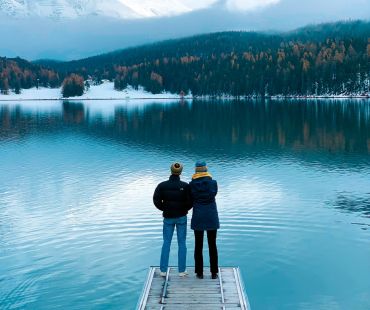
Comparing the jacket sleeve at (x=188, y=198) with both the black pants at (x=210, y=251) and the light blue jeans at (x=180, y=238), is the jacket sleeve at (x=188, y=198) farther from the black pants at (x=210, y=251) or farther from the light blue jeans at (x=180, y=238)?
the black pants at (x=210, y=251)

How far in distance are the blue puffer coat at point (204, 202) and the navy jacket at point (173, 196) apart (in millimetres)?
232

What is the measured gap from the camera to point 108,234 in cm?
2505

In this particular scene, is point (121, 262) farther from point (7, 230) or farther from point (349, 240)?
point (349, 240)

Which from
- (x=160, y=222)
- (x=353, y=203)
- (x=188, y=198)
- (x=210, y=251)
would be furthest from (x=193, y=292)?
(x=353, y=203)

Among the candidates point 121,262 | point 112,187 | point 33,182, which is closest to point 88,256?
point 121,262

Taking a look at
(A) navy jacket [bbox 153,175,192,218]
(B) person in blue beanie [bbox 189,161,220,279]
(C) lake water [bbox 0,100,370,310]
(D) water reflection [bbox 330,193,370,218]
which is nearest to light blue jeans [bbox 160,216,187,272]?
(A) navy jacket [bbox 153,175,192,218]

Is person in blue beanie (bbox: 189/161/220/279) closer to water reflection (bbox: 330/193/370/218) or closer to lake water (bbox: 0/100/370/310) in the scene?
lake water (bbox: 0/100/370/310)

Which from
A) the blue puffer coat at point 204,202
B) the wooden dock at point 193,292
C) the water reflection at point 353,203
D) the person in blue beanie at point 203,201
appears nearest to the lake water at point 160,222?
the water reflection at point 353,203

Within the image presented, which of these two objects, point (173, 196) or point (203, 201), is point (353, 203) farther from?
point (173, 196)

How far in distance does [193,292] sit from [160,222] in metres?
11.5

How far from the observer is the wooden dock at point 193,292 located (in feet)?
48.1

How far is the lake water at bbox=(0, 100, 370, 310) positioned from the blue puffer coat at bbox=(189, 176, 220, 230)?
302 centimetres

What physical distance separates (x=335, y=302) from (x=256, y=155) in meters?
35.9

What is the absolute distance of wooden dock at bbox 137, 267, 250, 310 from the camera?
1467cm
